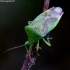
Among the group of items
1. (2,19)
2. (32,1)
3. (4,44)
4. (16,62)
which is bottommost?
(16,62)

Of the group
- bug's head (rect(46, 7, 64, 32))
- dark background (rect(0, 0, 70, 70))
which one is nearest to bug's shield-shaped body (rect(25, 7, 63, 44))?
bug's head (rect(46, 7, 64, 32))

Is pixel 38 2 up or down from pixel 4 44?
up

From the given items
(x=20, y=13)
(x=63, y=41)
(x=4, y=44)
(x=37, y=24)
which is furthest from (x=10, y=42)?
(x=37, y=24)

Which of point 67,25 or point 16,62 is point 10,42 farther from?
point 67,25

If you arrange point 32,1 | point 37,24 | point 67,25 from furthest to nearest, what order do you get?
1. point 67,25
2. point 32,1
3. point 37,24

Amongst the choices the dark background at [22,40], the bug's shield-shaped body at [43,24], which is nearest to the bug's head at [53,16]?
the bug's shield-shaped body at [43,24]

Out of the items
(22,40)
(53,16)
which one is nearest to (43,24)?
(53,16)
